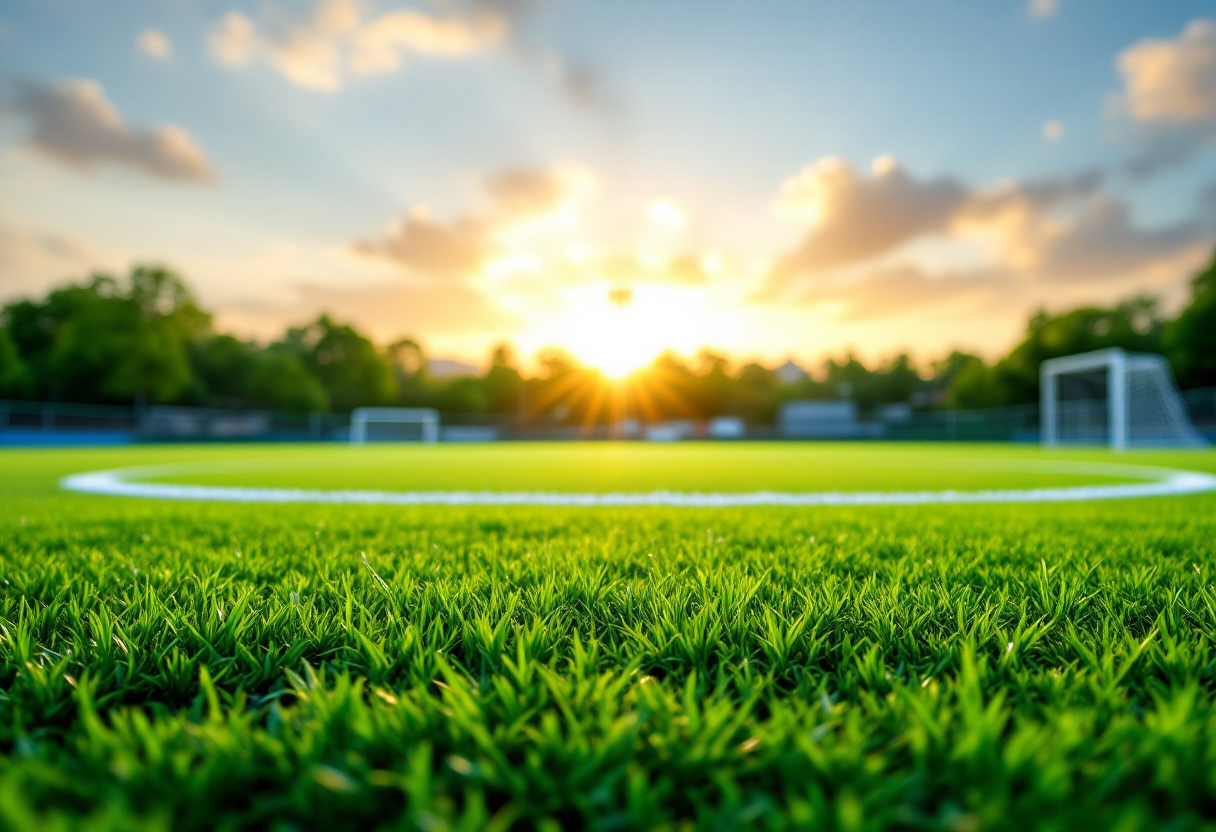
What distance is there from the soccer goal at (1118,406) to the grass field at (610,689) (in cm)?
2613

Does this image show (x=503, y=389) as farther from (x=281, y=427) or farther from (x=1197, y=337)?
(x=1197, y=337)

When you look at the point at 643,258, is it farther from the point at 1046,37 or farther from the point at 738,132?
the point at 1046,37

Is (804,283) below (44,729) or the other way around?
the other way around

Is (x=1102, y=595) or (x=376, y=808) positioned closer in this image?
(x=376, y=808)

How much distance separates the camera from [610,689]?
112 centimetres

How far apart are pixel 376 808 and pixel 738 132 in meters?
22.7

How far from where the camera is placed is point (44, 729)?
3.39 feet

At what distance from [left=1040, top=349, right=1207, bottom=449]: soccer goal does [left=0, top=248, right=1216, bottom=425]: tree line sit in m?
20.1

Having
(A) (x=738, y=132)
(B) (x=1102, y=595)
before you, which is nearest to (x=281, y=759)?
(B) (x=1102, y=595)

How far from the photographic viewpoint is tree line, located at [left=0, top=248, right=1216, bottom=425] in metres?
41.3

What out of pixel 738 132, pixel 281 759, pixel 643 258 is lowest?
pixel 281 759

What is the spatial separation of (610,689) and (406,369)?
69963 millimetres

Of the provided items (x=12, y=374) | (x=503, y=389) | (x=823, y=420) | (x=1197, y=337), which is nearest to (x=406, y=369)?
(x=503, y=389)

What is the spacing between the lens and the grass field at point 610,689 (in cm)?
80
